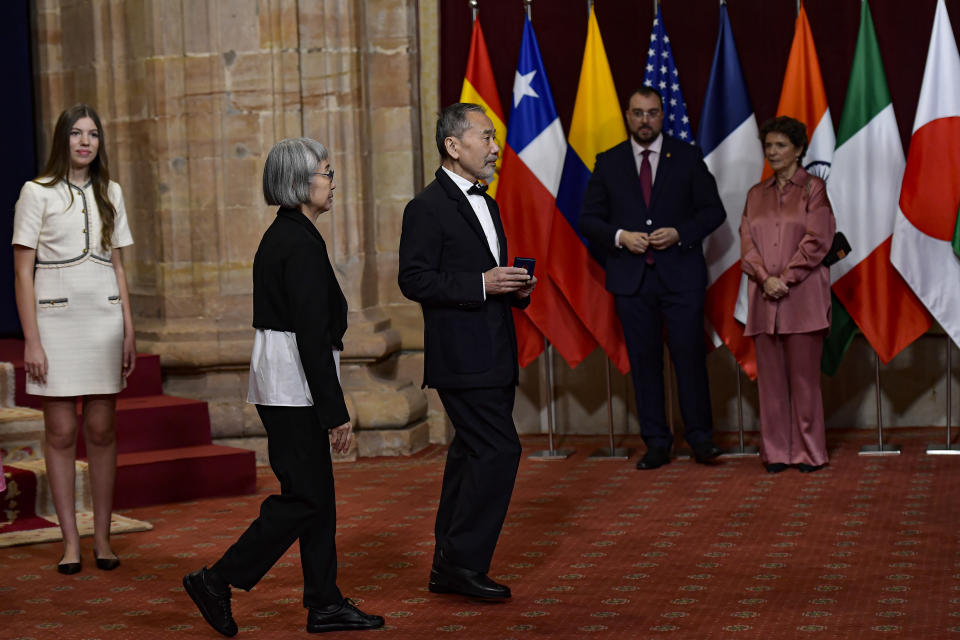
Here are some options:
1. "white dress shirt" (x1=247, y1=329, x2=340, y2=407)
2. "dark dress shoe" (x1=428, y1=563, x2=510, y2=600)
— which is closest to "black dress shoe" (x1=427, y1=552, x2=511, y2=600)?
"dark dress shoe" (x1=428, y1=563, x2=510, y2=600)

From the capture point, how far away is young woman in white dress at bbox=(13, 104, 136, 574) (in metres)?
5.11

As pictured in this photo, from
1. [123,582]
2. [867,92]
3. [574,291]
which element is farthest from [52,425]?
[867,92]

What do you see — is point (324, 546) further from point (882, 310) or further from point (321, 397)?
point (882, 310)

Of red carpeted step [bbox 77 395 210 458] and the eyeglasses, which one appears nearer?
red carpeted step [bbox 77 395 210 458]

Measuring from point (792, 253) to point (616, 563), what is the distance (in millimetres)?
2395

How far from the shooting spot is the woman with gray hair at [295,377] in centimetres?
403

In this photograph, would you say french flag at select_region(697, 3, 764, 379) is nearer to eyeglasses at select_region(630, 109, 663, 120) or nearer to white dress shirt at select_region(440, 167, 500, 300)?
eyeglasses at select_region(630, 109, 663, 120)

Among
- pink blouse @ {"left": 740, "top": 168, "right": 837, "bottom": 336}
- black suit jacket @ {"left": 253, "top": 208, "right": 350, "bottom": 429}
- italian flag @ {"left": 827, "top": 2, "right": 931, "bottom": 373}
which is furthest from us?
italian flag @ {"left": 827, "top": 2, "right": 931, "bottom": 373}

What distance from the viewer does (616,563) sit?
16.8 ft

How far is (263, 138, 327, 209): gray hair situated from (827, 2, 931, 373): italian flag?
397 cm

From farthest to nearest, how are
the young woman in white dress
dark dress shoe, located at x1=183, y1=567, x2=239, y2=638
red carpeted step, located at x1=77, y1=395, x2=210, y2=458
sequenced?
red carpeted step, located at x1=77, y1=395, x2=210, y2=458
the young woman in white dress
dark dress shoe, located at x1=183, y1=567, x2=239, y2=638

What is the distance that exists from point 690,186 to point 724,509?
6.22 ft

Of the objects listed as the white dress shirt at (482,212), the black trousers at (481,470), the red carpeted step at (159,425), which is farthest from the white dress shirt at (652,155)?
the black trousers at (481,470)

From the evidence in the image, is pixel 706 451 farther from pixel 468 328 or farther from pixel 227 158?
pixel 227 158
